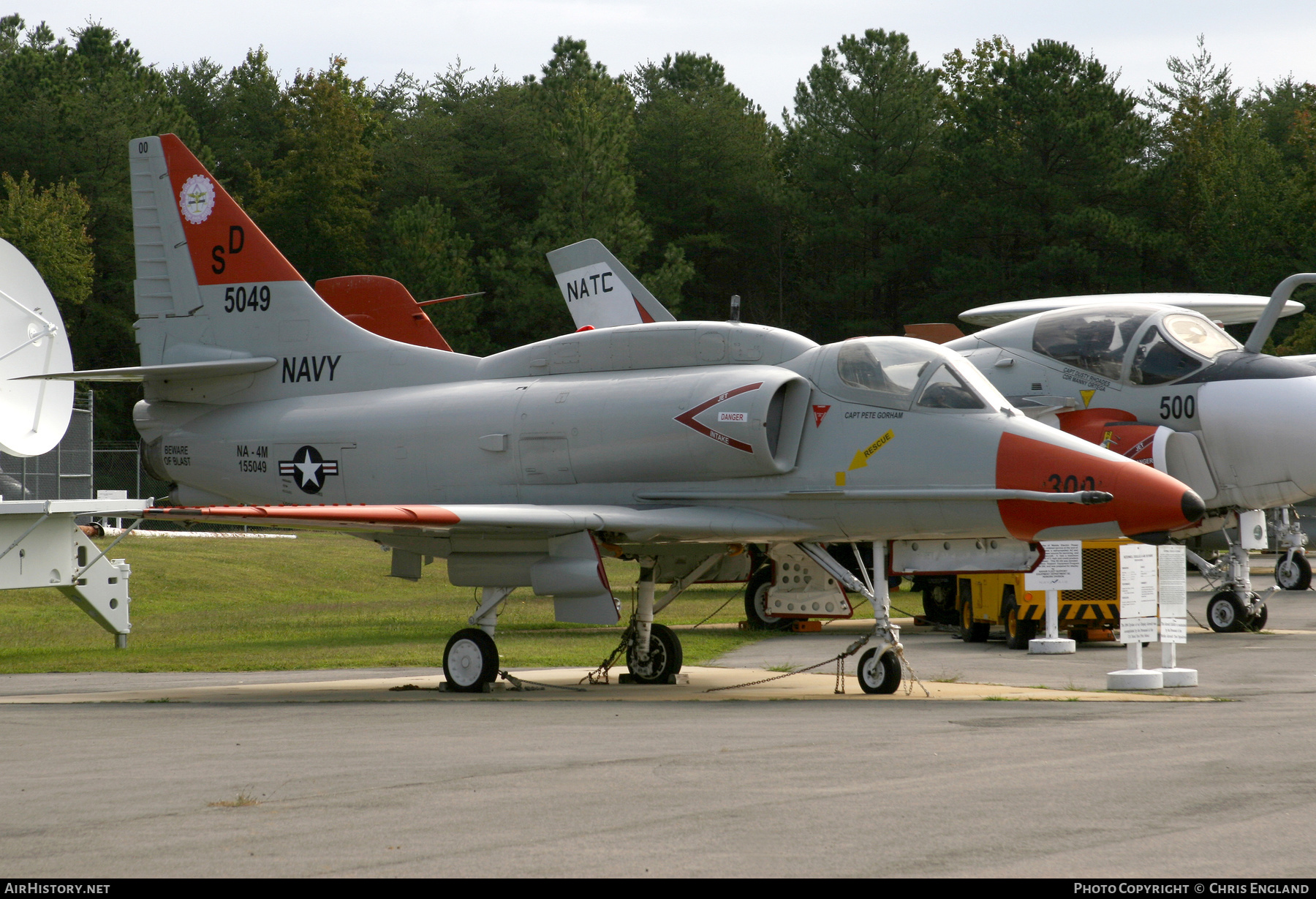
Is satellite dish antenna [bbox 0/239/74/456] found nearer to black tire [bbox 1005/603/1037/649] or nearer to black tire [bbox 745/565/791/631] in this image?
black tire [bbox 745/565/791/631]

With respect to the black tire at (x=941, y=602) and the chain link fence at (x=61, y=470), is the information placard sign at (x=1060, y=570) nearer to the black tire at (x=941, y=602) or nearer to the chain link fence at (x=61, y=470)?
the black tire at (x=941, y=602)

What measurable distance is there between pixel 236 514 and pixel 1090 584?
10.0m

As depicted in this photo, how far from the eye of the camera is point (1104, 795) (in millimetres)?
6508

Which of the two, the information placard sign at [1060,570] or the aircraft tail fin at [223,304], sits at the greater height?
the aircraft tail fin at [223,304]

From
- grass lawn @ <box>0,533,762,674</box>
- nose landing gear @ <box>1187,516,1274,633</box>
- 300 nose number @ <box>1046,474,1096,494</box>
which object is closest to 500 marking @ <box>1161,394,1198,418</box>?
nose landing gear @ <box>1187,516,1274,633</box>

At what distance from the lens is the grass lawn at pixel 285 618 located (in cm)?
1675

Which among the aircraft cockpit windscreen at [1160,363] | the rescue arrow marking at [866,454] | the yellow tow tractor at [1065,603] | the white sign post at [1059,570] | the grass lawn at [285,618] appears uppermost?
the aircraft cockpit windscreen at [1160,363]

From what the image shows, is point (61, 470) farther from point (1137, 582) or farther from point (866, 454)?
point (1137, 582)

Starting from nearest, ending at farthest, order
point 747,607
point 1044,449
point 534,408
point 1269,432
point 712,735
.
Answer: point 712,735 < point 1044,449 < point 534,408 < point 1269,432 < point 747,607

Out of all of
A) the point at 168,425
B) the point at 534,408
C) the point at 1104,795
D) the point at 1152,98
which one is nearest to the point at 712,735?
the point at 1104,795

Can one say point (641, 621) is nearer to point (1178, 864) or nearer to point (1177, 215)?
point (1178, 864)

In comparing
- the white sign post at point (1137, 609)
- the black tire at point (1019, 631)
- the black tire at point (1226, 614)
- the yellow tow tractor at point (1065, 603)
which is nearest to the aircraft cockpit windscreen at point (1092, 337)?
the yellow tow tractor at point (1065, 603)

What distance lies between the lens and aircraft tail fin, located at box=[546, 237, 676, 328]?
2202cm

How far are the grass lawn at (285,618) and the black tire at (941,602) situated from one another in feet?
8.51
